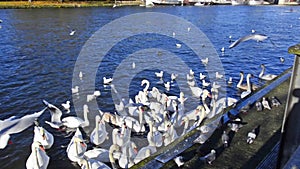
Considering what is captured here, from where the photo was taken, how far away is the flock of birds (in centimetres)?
790

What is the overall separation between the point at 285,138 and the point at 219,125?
10.5 feet

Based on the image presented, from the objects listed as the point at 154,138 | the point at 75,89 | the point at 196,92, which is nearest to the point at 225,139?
the point at 154,138

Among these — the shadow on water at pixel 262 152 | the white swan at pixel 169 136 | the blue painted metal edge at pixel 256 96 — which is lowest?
the white swan at pixel 169 136

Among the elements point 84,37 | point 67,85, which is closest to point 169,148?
point 67,85

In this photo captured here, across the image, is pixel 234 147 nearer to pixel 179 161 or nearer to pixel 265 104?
pixel 179 161

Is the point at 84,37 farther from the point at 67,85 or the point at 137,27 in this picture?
the point at 67,85

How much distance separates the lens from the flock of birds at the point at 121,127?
790cm

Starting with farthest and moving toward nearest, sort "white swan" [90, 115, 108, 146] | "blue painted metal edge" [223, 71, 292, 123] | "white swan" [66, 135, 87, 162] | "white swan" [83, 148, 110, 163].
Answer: "white swan" [90, 115, 108, 146] < "white swan" [66, 135, 87, 162] < "white swan" [83, 148, 110, 163] < "blue painted metal edge" [223, 71, 292, 123]

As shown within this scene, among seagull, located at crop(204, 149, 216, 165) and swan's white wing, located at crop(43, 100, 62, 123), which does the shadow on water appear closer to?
seagull, located at crop(204, 149, 216, 165)

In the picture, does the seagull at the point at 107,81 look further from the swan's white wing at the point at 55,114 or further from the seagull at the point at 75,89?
the swan's white wing at the point at 55,114

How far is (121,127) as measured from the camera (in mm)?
9664

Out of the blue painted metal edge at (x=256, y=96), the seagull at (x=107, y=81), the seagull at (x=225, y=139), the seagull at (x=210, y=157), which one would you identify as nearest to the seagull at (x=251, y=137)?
the seagull at (x=225, y=139)

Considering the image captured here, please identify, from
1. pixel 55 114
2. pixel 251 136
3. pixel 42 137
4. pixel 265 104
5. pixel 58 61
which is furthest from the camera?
pixel 58 61

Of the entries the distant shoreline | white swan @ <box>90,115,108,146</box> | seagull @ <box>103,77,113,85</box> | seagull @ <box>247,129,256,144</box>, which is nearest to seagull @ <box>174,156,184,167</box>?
seagull @ <box>247,129,256,144</box>
